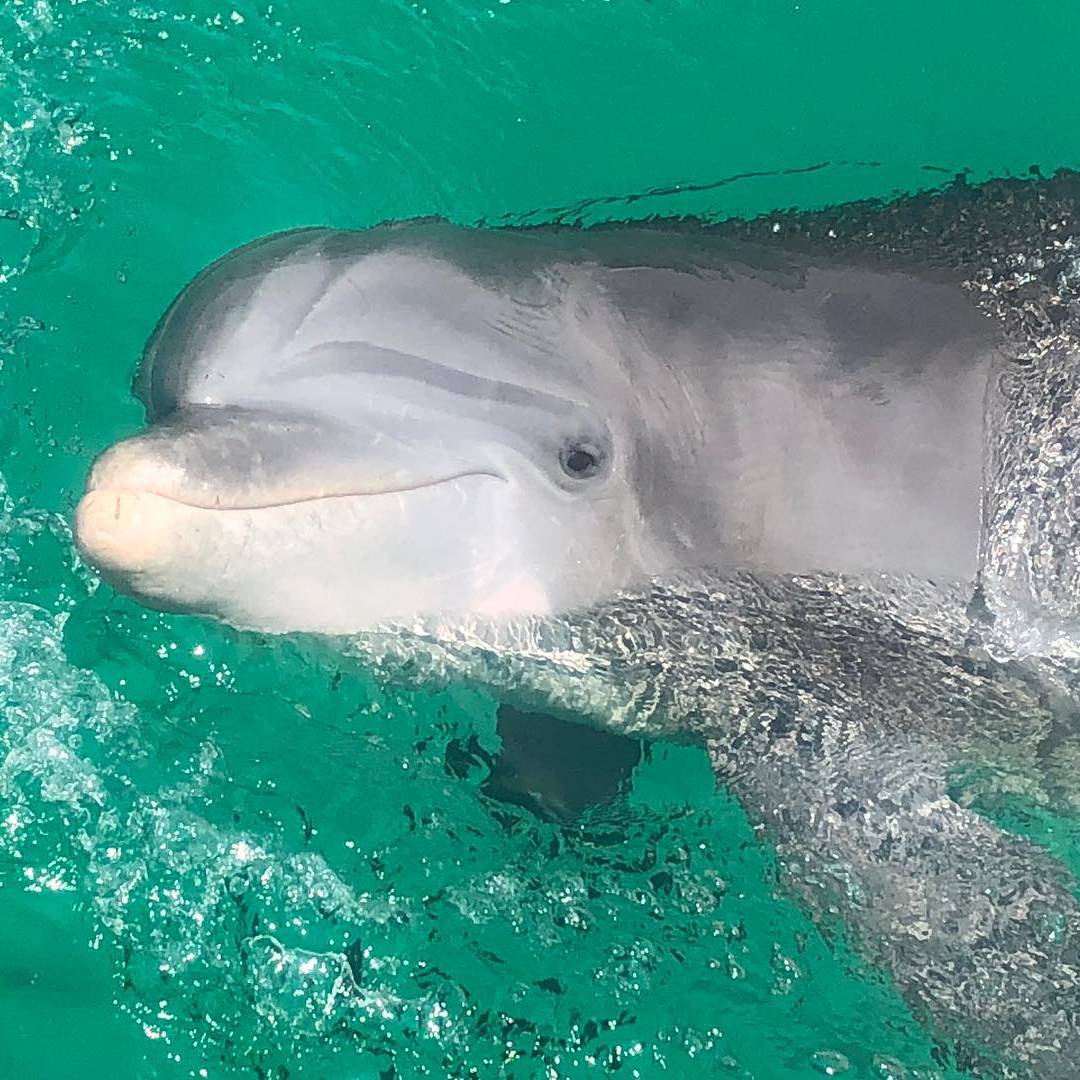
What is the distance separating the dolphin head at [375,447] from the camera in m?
5.43

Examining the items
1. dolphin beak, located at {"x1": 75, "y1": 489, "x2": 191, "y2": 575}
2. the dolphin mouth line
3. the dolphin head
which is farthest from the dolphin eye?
dolphin beak, located at {"x1": 75, "y1": 489, "x2": 191, "y2": 575}

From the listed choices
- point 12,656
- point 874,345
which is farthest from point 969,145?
point 12,656

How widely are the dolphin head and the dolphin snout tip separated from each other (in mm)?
18

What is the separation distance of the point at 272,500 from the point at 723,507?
1.84m

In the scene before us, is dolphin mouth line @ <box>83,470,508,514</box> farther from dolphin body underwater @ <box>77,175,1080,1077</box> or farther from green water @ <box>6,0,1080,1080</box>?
green water @ <box>6,0,1080,1080</box>

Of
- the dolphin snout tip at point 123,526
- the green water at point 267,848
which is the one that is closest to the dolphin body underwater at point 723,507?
the dolphin snout tip at point 123,526

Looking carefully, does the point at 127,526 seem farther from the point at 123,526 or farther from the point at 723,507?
→ the point at 723,507

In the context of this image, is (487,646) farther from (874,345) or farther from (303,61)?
(303,61)

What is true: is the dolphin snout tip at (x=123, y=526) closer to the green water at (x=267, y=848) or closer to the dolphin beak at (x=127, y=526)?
the dolphin beak at (x=127, y=526)

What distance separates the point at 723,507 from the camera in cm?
606

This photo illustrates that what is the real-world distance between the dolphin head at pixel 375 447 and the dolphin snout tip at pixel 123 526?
0.02m

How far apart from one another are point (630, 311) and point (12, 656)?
12.8ft

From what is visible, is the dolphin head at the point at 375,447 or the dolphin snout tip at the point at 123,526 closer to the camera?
the dolphin snout tip at the point at 123,526

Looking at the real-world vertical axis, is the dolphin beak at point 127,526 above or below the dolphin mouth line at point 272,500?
below
